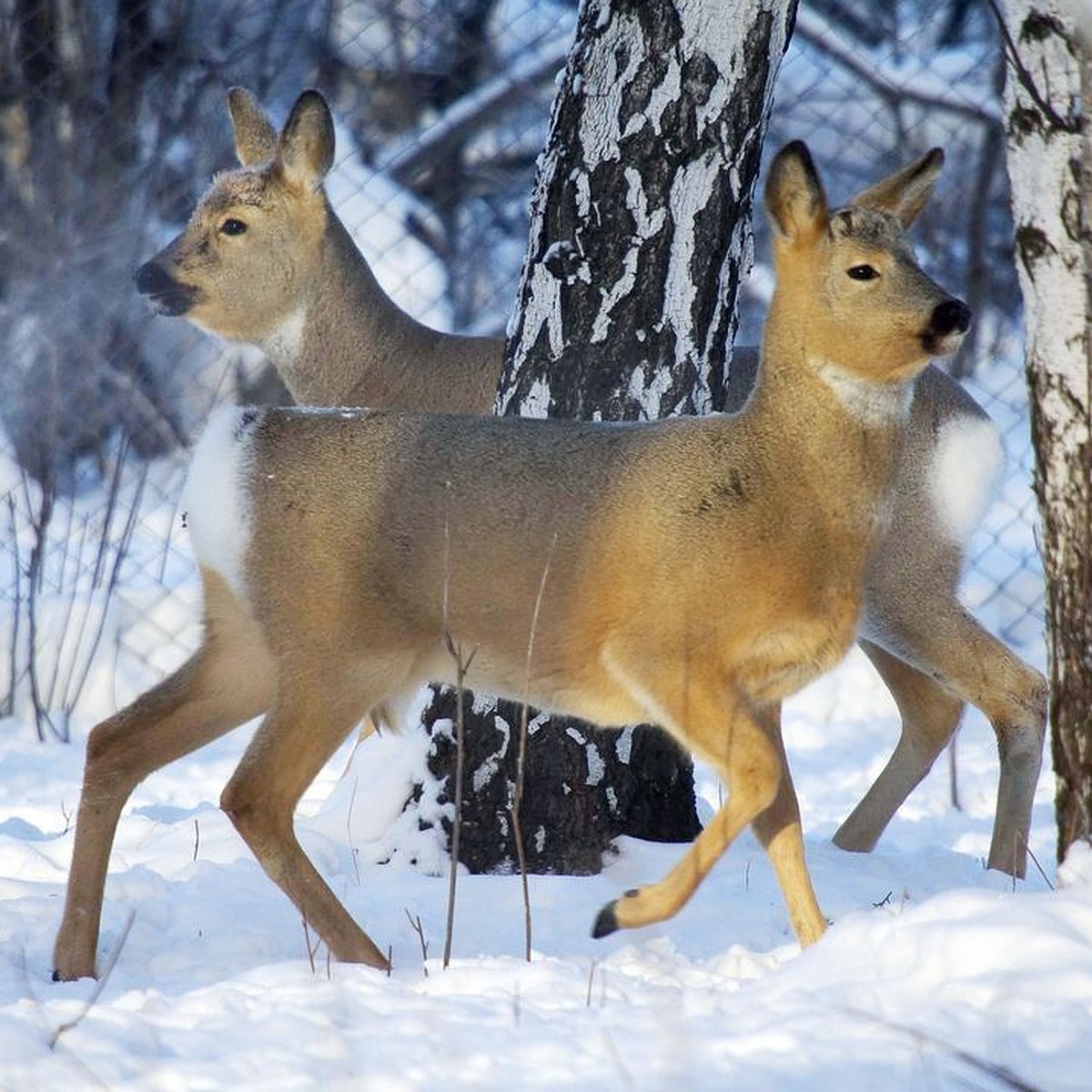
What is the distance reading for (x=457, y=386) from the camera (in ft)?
21.9

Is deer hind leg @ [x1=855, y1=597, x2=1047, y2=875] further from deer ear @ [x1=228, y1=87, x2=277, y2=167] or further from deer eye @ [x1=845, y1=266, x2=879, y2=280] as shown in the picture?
deer ear @ [x1=228, y1=87, x2=277, y2=167]

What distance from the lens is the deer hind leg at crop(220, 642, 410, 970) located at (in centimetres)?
429

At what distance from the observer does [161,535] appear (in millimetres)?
10656

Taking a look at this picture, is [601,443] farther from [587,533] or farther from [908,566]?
[908,566]

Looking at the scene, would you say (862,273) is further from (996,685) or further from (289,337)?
(289,337)

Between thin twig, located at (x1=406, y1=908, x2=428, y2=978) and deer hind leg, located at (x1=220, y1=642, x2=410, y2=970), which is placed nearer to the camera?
thin twig, located at (x1=406, y1=908, x2=428, y2=978)

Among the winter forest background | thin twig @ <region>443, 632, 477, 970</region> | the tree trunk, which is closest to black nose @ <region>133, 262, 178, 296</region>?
the winter forest background

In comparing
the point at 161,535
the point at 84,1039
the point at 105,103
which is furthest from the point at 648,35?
the point at 105,103

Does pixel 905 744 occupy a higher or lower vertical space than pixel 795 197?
lower

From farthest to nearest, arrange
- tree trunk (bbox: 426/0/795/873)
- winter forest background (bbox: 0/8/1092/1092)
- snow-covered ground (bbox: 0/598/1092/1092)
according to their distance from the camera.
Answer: tree trunk (bbox: 426/0/795/873)
winter forest background (bbox: 0/8/1092/1092)
snow-covered ground (bbox: 0/598/1092/1092)

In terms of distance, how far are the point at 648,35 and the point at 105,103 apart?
7510mm

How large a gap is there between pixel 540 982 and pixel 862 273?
1655mm

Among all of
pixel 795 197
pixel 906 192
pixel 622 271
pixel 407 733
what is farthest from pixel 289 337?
pixel 795 197

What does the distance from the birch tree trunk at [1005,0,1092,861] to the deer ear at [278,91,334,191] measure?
333 cm
